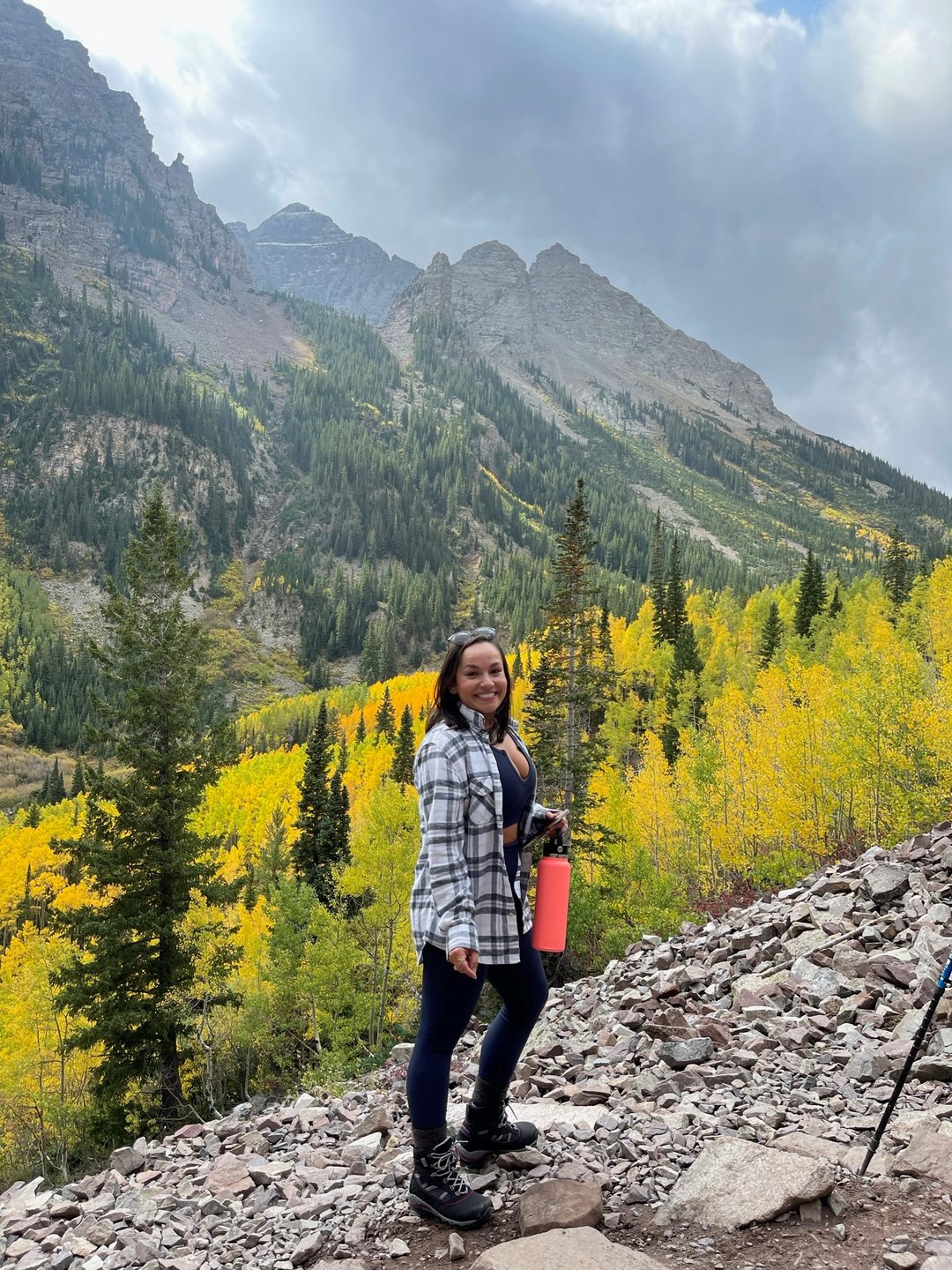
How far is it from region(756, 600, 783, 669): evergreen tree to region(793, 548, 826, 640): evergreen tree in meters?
1.41

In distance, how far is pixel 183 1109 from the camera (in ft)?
49.9

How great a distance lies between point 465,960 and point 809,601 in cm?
6171

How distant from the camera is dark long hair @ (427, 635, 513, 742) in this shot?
3827 millimetres

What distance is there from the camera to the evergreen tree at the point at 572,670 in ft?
68.0

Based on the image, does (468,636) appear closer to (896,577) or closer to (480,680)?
(480,680)

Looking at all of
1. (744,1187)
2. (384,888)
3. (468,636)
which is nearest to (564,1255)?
(744,1187)

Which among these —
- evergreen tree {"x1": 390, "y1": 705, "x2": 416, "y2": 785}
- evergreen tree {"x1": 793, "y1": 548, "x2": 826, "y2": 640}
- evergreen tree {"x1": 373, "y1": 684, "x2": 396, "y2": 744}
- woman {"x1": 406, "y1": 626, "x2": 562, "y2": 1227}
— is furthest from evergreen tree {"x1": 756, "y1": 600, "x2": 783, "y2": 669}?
woman {"x1": 406, "y1": 626, "x2": 562, "y2": 1227}

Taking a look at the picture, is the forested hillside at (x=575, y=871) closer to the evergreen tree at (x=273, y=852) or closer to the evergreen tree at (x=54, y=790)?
the evergreen tree at (x=273, y=852)

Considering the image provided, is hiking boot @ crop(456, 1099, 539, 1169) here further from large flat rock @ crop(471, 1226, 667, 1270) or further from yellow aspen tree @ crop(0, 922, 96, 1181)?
yellow aspen tree @ crop(0, 922, 96, 1181)

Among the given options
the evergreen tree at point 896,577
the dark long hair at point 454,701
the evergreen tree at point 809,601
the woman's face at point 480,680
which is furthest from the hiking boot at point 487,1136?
the evergreen tree at point 896,577

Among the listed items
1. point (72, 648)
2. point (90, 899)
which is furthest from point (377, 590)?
point (90, 899)

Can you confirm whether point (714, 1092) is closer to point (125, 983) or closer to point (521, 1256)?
point (521, 1256)

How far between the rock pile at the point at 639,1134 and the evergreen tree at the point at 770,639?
1907 inches

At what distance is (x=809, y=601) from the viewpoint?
191 feet
